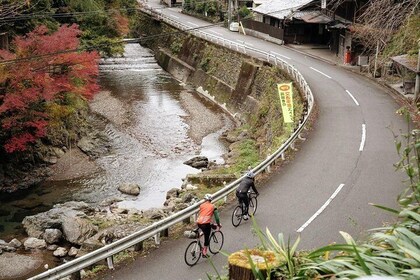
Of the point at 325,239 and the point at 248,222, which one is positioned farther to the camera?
the point at 248,222

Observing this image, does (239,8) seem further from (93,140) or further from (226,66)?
(93,140)

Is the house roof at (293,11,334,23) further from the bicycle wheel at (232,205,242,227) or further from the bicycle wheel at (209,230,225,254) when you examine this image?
the bicycle wheel at (209,230,225,254)

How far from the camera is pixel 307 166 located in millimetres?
18281

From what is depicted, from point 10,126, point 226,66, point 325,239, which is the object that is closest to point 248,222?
point 325,239

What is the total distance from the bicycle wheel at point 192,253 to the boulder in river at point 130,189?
10.9 metres

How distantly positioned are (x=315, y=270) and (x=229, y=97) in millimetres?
32375

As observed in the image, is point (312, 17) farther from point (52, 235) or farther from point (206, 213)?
point (206, 213)

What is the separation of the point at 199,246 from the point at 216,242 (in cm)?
73

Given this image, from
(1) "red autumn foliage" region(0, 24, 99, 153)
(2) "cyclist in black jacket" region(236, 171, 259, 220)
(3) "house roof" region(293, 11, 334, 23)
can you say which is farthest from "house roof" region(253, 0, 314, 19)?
(2) "cyclist in black jacket" region(236, 171, 259, 220)

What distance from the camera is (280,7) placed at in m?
45.1

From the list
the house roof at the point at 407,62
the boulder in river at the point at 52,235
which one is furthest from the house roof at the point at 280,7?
the boulder in river at the point at 52,235

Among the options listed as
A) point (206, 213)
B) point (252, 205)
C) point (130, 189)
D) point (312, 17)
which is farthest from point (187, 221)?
point (312, 17)

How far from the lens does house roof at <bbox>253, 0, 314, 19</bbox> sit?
4262cm

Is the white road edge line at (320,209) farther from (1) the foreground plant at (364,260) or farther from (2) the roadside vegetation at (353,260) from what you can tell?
(1) the foreground plant at (364,260)
